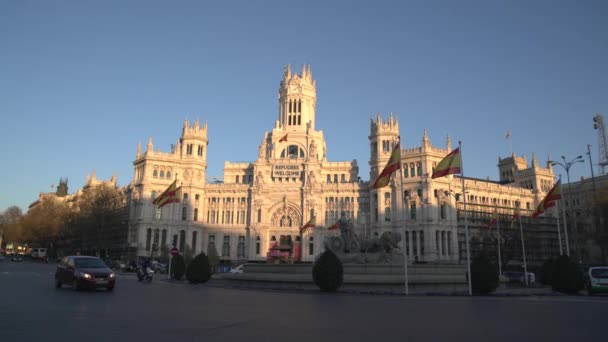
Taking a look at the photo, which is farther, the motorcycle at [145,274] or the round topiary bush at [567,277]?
the motorcycle at [145,274]

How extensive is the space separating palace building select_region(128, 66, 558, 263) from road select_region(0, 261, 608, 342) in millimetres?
65663

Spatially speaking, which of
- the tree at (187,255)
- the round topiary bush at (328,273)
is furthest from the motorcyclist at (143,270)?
the tree at (187,255)

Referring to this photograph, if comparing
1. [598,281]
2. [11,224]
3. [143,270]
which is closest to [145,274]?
[143,270]

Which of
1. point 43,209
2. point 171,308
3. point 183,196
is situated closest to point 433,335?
point 171,308

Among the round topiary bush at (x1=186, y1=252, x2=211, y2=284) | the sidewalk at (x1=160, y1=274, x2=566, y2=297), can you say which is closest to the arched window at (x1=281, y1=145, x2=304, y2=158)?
the round topiary bush at (x1=186, y1=252, x2=211, y2=284)

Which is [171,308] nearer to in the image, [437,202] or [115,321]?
[115,321]

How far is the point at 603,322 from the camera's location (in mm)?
15305

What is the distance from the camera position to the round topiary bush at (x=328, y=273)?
93.7ft

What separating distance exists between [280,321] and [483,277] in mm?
18623

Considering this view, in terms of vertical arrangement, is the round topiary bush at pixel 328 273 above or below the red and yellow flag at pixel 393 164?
below

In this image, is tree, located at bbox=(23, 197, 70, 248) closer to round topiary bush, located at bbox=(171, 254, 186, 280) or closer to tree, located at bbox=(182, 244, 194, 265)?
tree, located at bbox=(182, 244, 194, 265)

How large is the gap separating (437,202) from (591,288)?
54.9 metres

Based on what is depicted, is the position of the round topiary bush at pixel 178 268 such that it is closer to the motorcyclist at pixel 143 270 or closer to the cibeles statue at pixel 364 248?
the motorcyclist at pixel 143 270

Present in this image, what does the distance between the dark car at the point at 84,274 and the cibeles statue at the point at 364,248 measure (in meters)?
16.4
